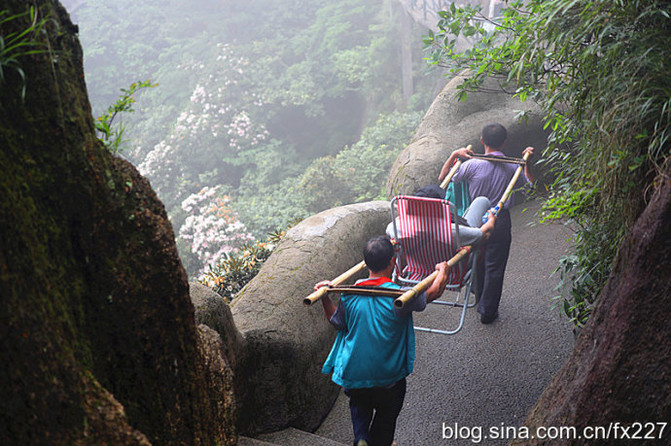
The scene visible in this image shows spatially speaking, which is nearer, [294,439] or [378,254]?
[378,254]

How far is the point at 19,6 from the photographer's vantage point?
171cm

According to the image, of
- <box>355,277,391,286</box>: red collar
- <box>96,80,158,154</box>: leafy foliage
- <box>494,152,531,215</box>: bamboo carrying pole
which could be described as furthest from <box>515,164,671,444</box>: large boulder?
<box>96,80,158,154</box>: leafy foliage

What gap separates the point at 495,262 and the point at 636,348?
8.13ft

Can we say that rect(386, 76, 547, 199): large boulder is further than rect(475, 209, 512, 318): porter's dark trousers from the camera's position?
Yes

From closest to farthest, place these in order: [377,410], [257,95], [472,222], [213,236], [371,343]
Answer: [371,343], [377,410], [472,222], [213,236], [257,95]

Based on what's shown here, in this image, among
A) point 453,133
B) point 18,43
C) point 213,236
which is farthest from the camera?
point 213,236

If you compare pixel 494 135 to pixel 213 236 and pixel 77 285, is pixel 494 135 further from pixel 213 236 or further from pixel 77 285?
pixel 213 236

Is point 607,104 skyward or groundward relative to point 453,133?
skyward

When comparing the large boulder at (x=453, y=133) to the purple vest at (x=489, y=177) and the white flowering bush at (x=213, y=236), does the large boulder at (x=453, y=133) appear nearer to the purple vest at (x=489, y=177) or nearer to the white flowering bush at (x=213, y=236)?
the purple vest at (x=489, y=177)

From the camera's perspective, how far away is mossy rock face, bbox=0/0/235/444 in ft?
5.01

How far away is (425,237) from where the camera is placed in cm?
438

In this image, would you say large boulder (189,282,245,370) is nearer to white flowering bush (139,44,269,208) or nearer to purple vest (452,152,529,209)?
purple vest (452,152,529,209)

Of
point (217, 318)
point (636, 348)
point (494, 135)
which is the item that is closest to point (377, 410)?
point (217, 318)

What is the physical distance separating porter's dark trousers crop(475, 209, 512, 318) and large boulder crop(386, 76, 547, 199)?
2434mm
